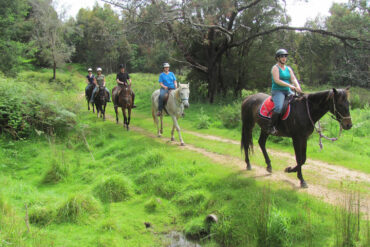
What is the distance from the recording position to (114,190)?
6.87 meters

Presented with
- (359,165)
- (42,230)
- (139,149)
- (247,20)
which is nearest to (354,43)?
(247,20)

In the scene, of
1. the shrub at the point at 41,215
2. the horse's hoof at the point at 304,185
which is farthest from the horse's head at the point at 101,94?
the horse's hoof at the point at 304,185

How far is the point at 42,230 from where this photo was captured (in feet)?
16.2

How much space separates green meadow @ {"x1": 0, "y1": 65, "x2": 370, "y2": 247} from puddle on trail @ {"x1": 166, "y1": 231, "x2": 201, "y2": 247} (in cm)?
9

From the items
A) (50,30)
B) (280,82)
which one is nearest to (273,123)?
(280,82)

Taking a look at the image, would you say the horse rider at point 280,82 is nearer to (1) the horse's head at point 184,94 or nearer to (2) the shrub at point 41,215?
(1) the horse's head at point 184,94

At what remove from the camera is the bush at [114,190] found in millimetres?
6781

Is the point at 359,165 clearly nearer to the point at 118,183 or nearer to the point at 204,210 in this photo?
the point at 204,210

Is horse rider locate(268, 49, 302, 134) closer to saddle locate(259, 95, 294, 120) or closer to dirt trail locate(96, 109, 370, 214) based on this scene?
saddle locate(259, 95, 294, 120)

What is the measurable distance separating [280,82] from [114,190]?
4.80 metres

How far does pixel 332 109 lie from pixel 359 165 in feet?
10.6

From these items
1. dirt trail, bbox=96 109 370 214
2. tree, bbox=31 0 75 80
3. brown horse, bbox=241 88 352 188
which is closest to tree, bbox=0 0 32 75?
tree, bbox=31 0 75 80

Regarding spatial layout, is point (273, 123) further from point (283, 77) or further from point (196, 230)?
point (196, 230)

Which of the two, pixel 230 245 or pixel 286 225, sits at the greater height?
pixel 286 225
